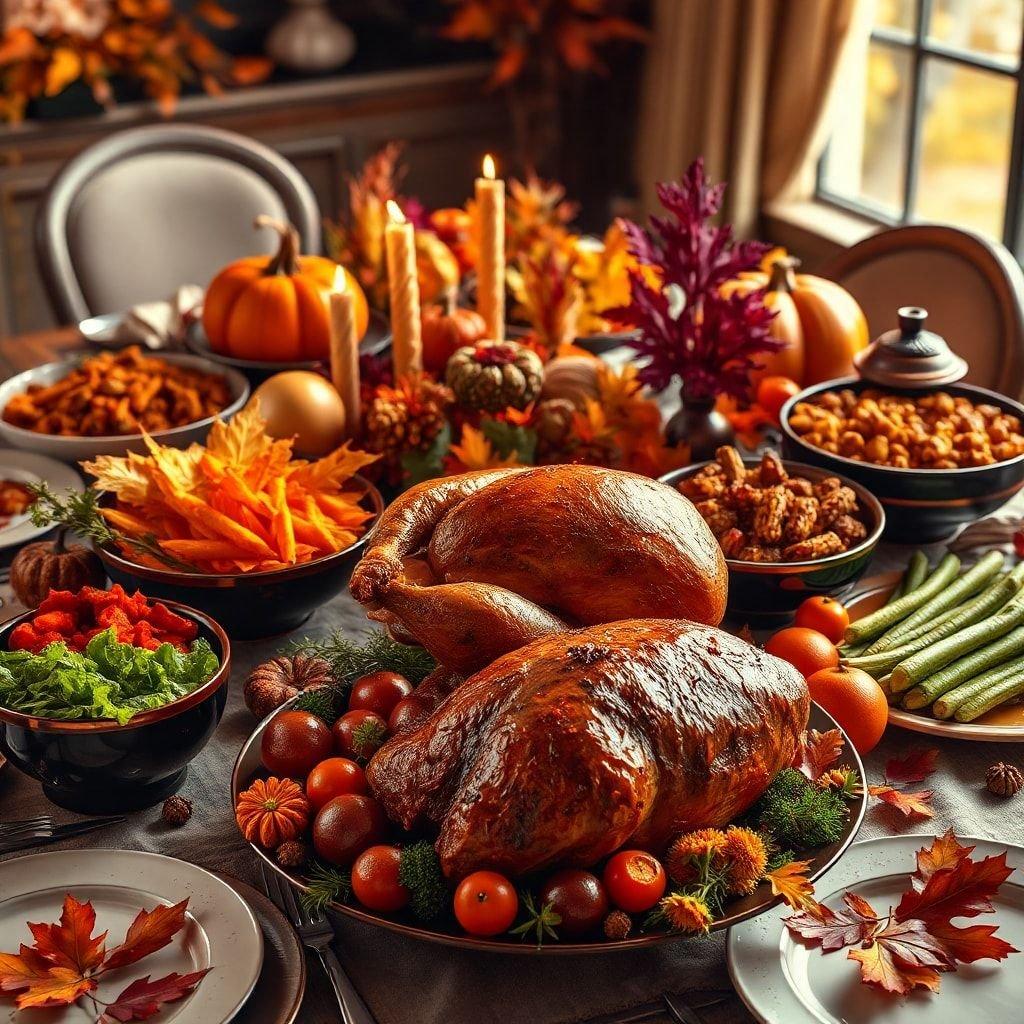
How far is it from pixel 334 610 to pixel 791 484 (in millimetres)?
544

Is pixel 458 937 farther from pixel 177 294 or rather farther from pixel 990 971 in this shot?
pixel 177 294

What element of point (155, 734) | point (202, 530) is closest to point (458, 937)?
point (155, 734)

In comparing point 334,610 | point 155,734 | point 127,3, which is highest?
point 127,3

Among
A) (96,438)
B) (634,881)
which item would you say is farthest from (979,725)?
(96,438)

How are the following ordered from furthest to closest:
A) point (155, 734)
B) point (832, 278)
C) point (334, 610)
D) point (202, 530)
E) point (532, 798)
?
point (832, 278)
point (334, 610)
point (202, 530)
point (155, 734)
point (532, 798)

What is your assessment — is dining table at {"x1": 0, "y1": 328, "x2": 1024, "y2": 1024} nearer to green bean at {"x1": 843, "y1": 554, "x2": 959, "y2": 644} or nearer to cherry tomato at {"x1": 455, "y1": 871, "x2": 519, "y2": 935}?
cherry tomato at {"x1": 455, "y1": 871, "x2": 519, "y2": 935}

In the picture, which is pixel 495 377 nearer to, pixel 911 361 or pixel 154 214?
pixel 911 361

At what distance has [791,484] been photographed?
144 centimetres

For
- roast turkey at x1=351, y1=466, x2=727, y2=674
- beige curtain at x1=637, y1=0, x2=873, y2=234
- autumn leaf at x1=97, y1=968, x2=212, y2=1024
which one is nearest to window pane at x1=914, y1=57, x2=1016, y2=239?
beige curtain at x1=637, y1=0, x2=873, y2=234

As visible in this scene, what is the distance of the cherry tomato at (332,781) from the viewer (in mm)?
1033

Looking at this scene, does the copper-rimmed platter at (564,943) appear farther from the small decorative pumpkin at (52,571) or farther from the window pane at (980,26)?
the window pane at (980,26)

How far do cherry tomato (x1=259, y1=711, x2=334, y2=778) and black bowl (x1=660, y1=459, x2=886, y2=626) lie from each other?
47 centimetres

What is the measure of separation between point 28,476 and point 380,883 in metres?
0.98

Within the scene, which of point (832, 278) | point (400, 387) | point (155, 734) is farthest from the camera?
point (832, 278)
